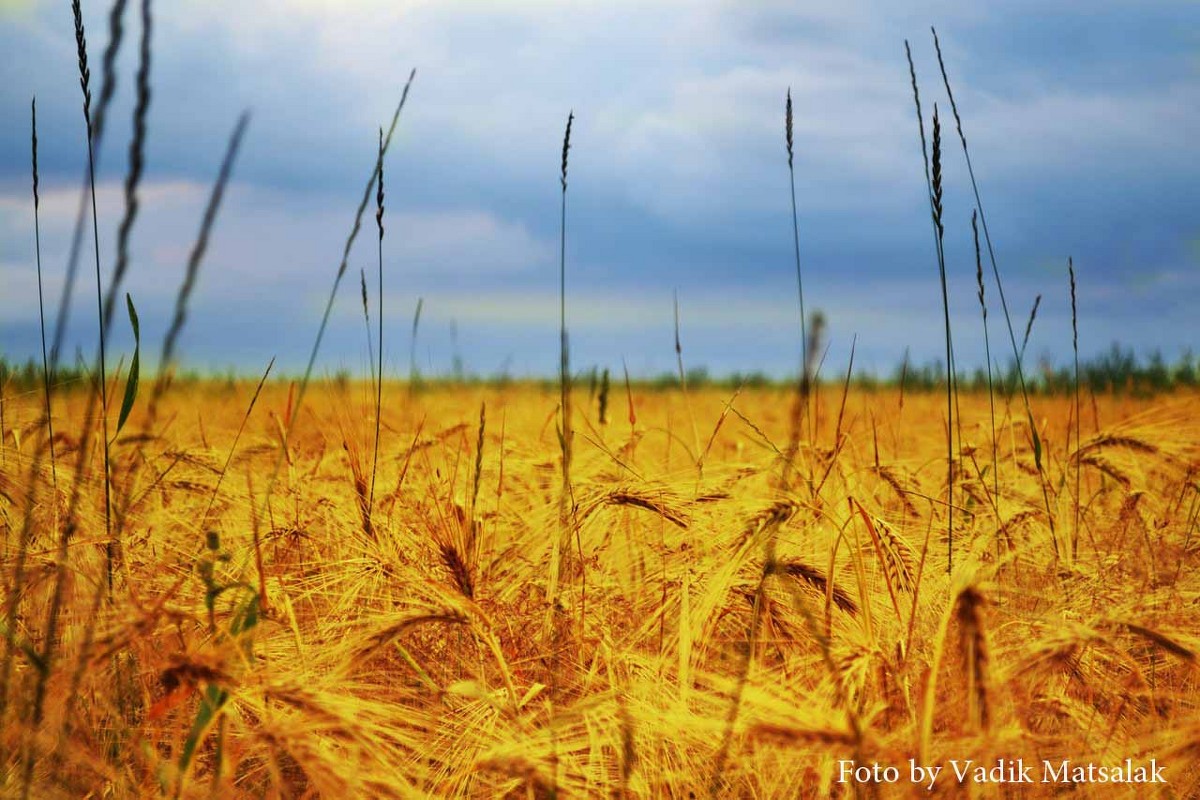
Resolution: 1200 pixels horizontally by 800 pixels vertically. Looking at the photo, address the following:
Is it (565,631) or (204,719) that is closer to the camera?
(204,719)

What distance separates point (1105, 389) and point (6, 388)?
958 centimetres

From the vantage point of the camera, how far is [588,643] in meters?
1.63

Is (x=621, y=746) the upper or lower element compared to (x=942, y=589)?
lower

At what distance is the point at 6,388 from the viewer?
2.46 m

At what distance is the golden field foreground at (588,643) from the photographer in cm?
105

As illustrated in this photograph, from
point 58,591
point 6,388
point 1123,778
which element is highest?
point 6,388

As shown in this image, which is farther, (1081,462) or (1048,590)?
(1081,462)

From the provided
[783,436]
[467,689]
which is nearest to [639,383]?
[783,436]

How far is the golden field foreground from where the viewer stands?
3.45 feet

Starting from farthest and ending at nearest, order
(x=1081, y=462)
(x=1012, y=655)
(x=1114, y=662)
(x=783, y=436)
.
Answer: (x=783, y=436) < (x=1081, y=462) < (x=1114, y=662) < (x=1012, y=655)

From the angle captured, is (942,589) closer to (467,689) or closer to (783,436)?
(467,689)

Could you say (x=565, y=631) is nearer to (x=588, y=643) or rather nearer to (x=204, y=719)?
(x=588, y=643)

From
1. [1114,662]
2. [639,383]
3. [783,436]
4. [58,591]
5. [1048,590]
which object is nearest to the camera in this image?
[58,591]

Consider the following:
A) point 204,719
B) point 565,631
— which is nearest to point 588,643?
point 565,631
